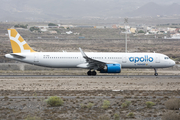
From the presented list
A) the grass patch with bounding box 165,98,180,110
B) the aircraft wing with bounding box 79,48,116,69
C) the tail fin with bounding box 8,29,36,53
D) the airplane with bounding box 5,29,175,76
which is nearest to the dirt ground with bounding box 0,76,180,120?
the grass patch with bounding box 165,98,180,110

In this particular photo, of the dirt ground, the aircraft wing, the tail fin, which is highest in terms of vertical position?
the tail fin

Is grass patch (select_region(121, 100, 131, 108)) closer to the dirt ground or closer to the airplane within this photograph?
the dirt ground

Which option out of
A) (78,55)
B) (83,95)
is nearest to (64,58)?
(78,55)

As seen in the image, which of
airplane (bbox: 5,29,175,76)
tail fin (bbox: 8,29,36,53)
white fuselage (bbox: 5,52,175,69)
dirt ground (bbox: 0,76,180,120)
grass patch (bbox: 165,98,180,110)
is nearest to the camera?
dirt ground (bbox: 0,76,180,120)

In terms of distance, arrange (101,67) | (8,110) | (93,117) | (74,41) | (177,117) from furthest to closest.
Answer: (74,41) < (101,67) < (8,110) < (93,117) < (177,117)

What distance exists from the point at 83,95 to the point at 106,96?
72.4 inches

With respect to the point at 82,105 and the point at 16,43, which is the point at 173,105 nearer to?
the point at 82,105

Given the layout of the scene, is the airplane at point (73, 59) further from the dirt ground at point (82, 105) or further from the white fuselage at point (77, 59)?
the dirt ground at point (82, 105)

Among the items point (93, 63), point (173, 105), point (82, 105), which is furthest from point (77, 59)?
point (173, 105)

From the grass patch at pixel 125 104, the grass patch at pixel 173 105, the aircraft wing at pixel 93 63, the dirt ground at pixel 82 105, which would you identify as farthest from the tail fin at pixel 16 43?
the grass patch at pixel 173 105

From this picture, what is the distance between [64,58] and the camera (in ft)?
127

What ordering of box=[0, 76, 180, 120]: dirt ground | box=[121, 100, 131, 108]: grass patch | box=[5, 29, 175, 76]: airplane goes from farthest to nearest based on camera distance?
box=[5, 29, 175, 76]: airplane < box=[121, 100, 131, 108]: grass patch < box=[0, 76, 180, 120]: dirt ground

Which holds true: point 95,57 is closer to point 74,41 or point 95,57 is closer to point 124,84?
point 124,84

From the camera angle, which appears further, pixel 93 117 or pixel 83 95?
pixel 83 95
